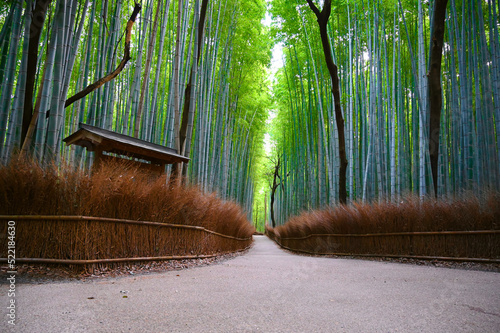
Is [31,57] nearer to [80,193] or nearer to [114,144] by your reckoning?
[114,144]

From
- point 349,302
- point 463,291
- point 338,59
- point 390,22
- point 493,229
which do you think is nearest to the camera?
point 349,302

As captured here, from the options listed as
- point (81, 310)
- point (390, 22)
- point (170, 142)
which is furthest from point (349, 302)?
point (390, 22)

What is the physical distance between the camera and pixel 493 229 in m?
3.08

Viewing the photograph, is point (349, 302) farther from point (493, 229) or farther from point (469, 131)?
point (469, 131)

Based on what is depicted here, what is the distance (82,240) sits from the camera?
2229 mm

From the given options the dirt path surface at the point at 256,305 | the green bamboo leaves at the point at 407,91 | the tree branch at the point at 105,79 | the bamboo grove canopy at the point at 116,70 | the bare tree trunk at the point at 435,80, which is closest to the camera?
the dirt path surface at the point at 256,305

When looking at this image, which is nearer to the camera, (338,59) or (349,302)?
(349,302)

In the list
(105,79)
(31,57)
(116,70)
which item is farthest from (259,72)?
(31,57)

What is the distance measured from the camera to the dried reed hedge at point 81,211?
7.14ft

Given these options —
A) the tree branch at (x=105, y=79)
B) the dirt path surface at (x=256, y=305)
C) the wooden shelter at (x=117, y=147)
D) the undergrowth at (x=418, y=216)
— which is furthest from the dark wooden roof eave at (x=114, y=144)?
the undergrowth at (x=418, y=216)

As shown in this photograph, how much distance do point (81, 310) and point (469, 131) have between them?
16.1 ft

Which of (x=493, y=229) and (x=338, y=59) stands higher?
(x=338, y=59)

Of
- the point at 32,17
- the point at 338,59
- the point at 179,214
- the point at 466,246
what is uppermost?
the point at 338,59

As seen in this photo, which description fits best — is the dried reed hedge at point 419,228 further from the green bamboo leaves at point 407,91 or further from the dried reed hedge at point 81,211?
the dried reed hedge at point 81,211
